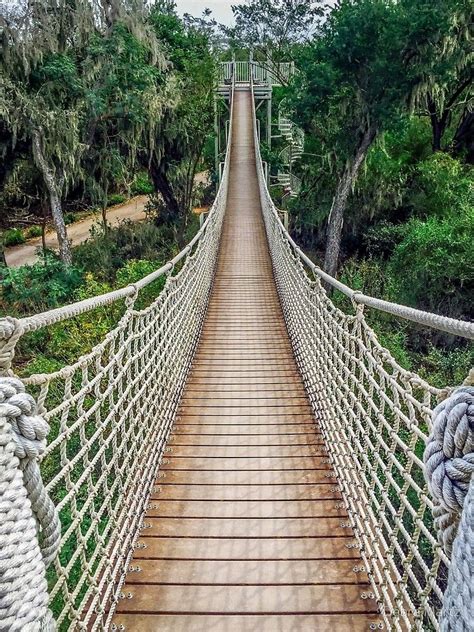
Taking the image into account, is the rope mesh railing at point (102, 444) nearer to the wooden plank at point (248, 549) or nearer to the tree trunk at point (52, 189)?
the wooden plank at point (248, 549)

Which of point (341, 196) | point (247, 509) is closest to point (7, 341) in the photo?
point (247, 509)

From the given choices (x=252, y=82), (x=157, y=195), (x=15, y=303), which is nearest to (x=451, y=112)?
(x=252, y=82)

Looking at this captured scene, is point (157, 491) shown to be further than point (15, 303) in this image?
No

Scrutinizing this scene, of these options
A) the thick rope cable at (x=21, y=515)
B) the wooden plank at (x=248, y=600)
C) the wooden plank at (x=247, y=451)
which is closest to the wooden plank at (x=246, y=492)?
the wooden plank at (x=247, y=451)

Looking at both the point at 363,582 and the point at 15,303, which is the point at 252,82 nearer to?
the point at 15,303

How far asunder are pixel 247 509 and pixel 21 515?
146 cm

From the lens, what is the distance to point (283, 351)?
3977 millimetres

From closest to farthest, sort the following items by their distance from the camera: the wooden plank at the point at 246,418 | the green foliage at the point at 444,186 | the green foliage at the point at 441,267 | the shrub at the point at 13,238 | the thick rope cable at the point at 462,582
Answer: the thick rope cable at the point at 462,582
the wooden plank at the point at 246,418
the green foliage at the point at 441,267
the green foliage at the point at 444,186
the shrub at the point at 13,238

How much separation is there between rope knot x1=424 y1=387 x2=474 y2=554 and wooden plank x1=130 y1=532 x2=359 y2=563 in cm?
118

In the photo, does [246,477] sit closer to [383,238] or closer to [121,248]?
[383,238]

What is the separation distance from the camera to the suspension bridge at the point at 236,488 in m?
0.76

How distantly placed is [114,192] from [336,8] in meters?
10.6

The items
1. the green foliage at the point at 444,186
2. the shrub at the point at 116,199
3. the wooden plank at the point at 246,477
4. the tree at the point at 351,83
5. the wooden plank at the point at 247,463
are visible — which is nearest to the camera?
the wooden plank at the point at 246,477

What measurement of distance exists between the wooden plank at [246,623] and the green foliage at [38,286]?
7024 millimetres
